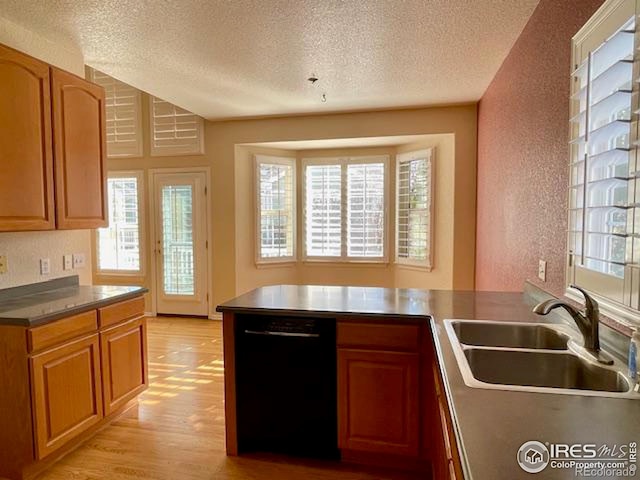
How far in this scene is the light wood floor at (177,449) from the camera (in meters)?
2.10

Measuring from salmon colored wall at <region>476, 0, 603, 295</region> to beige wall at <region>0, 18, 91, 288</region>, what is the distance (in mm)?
3123

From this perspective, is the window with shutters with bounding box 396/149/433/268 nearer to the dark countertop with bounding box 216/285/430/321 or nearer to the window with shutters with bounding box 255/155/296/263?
the window with shutters with bounding box 255/155/296/263

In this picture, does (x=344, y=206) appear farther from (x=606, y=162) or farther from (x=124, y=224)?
(x=606, y=162)

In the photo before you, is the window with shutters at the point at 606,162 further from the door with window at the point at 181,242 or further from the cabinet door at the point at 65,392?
the door with window at the point at 181,242

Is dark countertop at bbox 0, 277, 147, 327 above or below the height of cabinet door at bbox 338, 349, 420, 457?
above

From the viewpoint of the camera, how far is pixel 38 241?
103 inches

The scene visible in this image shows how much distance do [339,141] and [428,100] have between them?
1181 millimetres

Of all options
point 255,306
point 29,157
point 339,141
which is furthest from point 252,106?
point 255,306

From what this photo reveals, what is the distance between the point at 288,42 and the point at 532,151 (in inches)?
70.3

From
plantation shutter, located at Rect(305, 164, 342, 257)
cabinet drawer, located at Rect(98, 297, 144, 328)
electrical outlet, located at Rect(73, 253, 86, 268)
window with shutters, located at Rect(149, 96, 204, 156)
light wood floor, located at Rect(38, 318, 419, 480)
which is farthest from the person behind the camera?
plantation shutter, located at Rect(305, 164, 342, 257)

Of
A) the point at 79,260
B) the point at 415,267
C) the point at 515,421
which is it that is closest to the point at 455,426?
the point at 515,421

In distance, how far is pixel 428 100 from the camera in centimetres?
412

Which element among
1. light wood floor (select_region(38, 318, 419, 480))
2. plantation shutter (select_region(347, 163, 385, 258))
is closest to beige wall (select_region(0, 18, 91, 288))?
light wood floor (select_region(38, 318, 419, 480))

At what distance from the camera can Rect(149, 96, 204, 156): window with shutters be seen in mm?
5129
